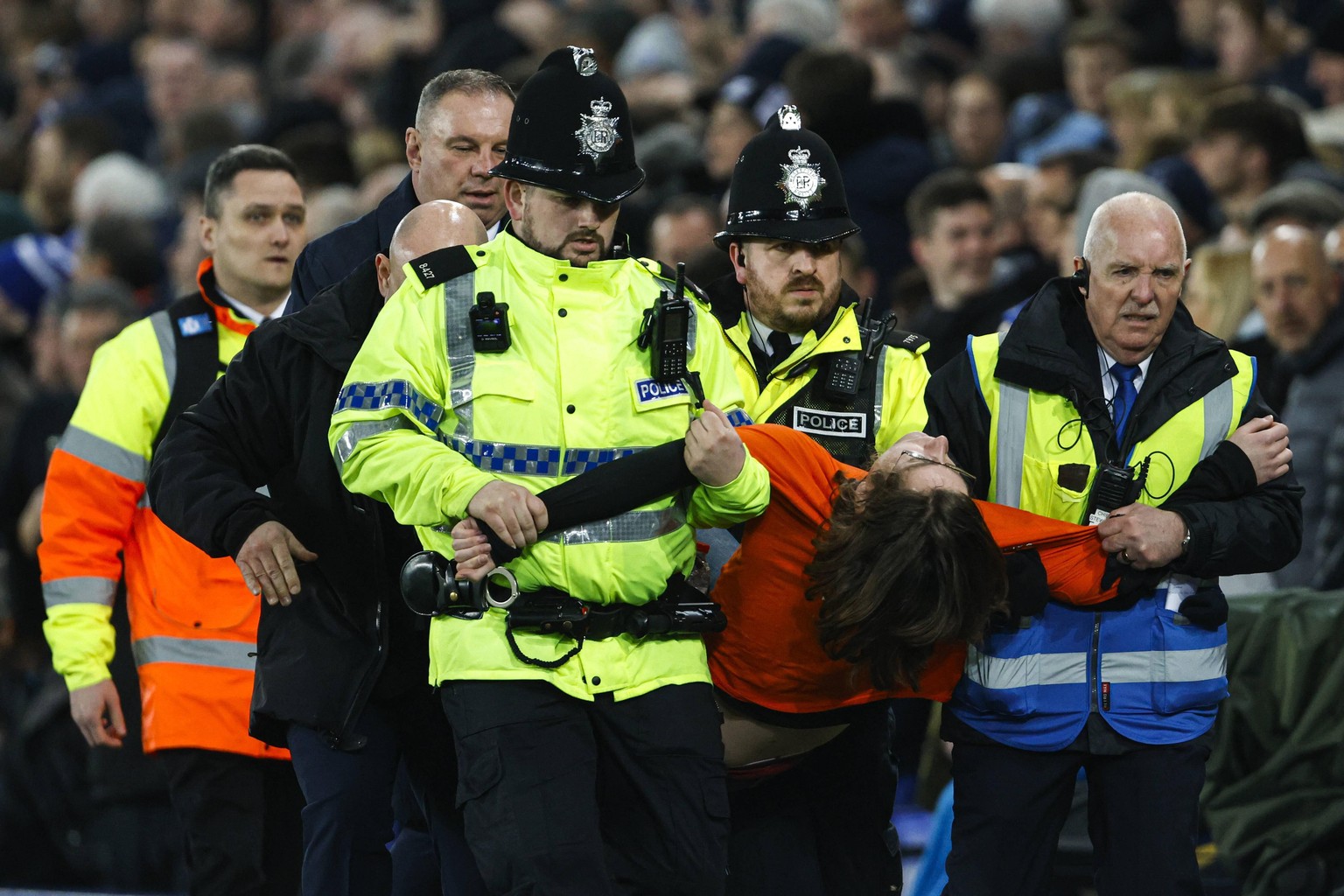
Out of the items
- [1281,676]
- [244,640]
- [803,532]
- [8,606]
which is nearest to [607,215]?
[803,532]

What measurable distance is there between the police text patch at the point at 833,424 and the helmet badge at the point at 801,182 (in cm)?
55

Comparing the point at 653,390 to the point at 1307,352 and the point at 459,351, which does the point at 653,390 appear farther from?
the point at 1307,352

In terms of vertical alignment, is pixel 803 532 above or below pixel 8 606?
above

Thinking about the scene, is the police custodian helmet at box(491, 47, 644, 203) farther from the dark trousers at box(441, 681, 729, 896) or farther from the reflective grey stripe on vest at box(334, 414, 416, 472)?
the dark trousers at box(441, 681, 729, 896)

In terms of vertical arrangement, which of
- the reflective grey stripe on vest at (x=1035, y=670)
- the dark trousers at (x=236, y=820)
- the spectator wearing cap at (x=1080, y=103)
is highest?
the spectator wearing cap at (x=1080, y=103)

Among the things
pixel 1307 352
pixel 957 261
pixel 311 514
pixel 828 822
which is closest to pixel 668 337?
pixel 311 514

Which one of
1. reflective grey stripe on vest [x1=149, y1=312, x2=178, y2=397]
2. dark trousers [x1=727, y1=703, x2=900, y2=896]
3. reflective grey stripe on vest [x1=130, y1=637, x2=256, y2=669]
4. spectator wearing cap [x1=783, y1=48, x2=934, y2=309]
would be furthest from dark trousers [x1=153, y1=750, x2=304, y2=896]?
spectator wearing cap [x1=783, y1=48, x2=934, y2=309]

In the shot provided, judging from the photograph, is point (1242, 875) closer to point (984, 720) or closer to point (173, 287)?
point (984, 720)

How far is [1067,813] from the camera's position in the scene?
496cm

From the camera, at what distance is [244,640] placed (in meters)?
5.82

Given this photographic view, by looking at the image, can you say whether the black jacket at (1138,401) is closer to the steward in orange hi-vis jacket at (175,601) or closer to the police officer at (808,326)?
the police officer at (808,326)

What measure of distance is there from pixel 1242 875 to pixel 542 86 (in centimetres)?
335

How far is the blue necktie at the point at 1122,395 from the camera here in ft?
16.2

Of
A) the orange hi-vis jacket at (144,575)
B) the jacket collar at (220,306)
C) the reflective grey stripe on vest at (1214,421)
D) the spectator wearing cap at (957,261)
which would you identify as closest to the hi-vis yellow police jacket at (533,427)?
the reflective grey stripe on vest at (1214,421)
